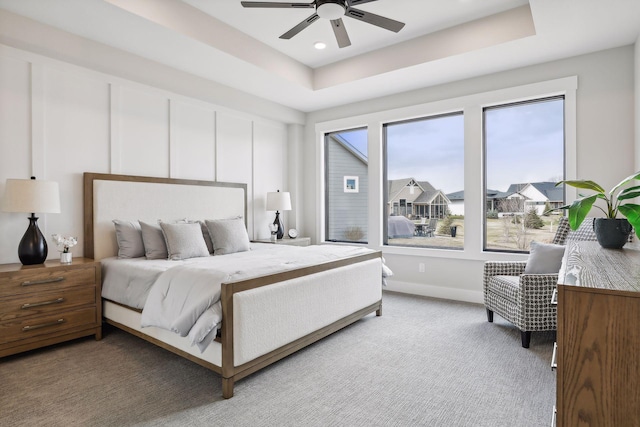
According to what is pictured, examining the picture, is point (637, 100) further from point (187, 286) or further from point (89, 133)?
point (89, 133)

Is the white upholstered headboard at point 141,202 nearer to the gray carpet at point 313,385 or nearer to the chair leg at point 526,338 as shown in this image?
the gray carpet at point 313,385

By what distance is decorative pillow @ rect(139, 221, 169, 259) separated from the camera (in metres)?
3.50

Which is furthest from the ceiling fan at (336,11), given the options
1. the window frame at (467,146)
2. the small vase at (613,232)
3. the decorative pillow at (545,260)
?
the decorative pillow at (545,260)

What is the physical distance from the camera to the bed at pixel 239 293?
228cm

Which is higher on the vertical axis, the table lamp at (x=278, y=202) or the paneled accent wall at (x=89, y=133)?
the paneled accent wall at (x=89, y=133)

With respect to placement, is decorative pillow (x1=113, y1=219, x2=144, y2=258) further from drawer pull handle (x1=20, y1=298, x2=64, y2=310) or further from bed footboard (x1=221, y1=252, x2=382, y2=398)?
bed footboard (x1=221, y1=252, x2=382, y2=398)

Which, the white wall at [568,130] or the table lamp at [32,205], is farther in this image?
the white wall at [568,130]

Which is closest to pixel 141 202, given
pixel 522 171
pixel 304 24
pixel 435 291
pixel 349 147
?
pixel 304 24

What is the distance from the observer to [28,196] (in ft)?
9.41

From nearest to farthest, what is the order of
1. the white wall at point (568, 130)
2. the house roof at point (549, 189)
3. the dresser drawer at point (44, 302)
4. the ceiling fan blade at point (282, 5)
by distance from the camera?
1. the ceiling fan blade at point (282, 5)
2. the dresser drawer at point (44, 302)
3. the white wall at point (568, 130)
4. the house roof at point (549, 189)

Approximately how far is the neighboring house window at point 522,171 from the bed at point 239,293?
5.53 ft

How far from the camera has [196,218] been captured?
173 inches

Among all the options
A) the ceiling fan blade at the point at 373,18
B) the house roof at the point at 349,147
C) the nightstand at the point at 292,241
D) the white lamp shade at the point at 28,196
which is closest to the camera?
the ceiling fan blade at the point at 373,18

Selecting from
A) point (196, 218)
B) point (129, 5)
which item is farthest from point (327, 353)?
point (129, 5)
